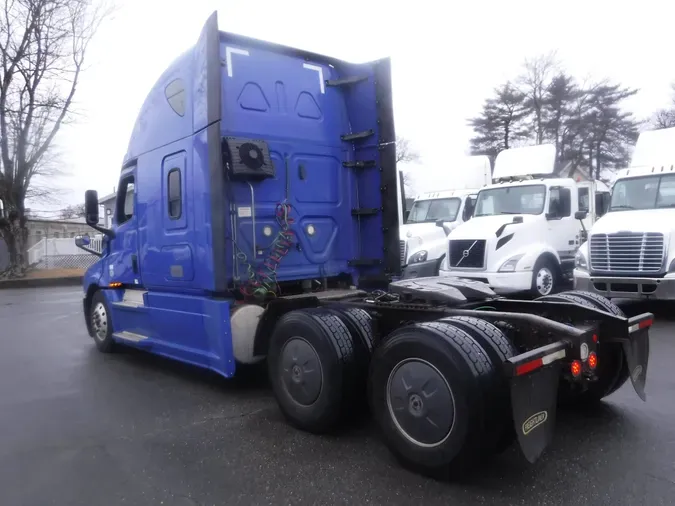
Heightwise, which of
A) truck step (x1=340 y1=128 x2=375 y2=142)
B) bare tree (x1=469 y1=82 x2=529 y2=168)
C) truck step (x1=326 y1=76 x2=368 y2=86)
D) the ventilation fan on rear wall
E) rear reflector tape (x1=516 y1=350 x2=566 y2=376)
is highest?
bare tree (x1=469 y1=82 x2=529 y2=168)

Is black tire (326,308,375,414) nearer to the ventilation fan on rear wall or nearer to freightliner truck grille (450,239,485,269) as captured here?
the ventilation fan on rear wall

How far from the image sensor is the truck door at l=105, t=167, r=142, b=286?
6.69 metres

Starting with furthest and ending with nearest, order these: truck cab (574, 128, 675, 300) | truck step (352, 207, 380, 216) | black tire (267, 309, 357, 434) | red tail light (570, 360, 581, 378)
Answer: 1. truck cab (574, 128, 675, 300)
2. truck step (352, 207, 380, 216)
3. black tire (267, 309, 357, 434)
4. red tail light (570, 360, 581, 378)

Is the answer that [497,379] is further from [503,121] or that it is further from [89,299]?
[503,121]

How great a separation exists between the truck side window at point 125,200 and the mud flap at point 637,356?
5482 mm

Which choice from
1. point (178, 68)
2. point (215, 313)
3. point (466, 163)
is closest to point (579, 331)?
point (215, 313)

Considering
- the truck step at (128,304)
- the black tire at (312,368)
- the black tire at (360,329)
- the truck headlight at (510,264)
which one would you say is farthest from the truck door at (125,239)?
the truck headlight at (510,264)

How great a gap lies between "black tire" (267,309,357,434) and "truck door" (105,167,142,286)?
2777 millimetres

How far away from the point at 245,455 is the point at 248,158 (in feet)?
8.62

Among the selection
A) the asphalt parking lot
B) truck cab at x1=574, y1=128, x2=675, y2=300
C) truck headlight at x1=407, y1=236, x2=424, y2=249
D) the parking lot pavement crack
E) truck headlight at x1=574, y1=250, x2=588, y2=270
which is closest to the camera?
the asphalt parking lot

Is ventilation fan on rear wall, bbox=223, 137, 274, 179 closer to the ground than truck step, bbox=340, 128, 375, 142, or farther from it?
closer to the ground

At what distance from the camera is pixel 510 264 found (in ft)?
35.2

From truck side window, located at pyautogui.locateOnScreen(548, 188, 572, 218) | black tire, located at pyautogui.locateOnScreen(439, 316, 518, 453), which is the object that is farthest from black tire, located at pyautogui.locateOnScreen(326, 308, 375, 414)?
truck side window, located at pyautogui.locateOnScreen(548, 188, 572, 218)

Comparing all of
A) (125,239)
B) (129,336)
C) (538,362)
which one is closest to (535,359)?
(538,362)
